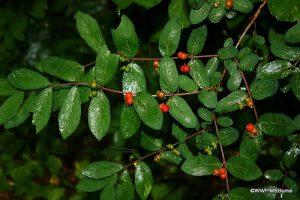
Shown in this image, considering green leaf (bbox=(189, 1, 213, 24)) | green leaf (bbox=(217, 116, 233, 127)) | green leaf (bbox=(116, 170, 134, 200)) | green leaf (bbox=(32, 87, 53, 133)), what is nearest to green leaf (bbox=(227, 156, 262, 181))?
green leaf (bbox=(217, 116, 233, 127))

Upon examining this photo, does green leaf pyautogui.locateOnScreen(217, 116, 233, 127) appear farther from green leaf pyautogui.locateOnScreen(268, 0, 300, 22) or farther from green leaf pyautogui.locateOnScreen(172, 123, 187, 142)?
green leaf pyautogui.locateOnScreen(268, 0, 300, 22)

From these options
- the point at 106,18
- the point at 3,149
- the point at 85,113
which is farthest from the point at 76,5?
the point at 3,149

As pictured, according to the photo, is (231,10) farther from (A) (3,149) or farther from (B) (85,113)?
(A) (3,149)

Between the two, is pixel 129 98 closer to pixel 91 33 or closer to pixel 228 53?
pixel 91 33

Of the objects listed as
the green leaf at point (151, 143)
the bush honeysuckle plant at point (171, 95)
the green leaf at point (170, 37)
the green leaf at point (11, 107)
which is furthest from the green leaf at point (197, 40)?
the green leaf at point (11, 107)

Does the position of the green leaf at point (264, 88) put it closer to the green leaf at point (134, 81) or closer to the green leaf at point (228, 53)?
the green leaf at point (228, 53)

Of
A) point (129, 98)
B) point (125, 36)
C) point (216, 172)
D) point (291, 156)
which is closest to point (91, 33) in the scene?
point (125, 36)
